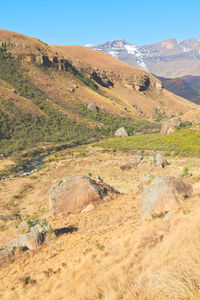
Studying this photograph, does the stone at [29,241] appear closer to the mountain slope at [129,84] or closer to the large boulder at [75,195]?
the large boulder at [75,195]

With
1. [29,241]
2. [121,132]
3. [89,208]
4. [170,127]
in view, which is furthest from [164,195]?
[170,127]

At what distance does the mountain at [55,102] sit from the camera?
178ft

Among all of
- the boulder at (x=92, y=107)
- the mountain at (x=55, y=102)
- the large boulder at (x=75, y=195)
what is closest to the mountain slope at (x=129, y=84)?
the mountain at (x=55, y=102)

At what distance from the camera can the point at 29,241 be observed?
1205 cm

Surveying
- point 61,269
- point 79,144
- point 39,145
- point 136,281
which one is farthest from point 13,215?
point 79,144

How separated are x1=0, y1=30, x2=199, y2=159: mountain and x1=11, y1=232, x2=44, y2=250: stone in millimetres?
35705

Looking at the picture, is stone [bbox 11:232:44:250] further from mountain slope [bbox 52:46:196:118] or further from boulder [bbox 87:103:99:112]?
mountain slope [bbox 52:46:196:118]

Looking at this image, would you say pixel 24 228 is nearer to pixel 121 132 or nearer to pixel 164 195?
pixel 164 195

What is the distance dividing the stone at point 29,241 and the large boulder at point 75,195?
4.69m

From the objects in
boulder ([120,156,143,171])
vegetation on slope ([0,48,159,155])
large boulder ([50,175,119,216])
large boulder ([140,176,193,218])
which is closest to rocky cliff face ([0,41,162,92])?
vegetation on slope ([0,48,159,155])

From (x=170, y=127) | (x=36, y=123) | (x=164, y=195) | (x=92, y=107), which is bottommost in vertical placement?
(x=36, y=123)

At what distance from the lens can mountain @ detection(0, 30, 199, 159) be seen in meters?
54.4

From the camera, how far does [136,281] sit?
5.36 metres

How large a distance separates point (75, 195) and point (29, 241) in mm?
6226
